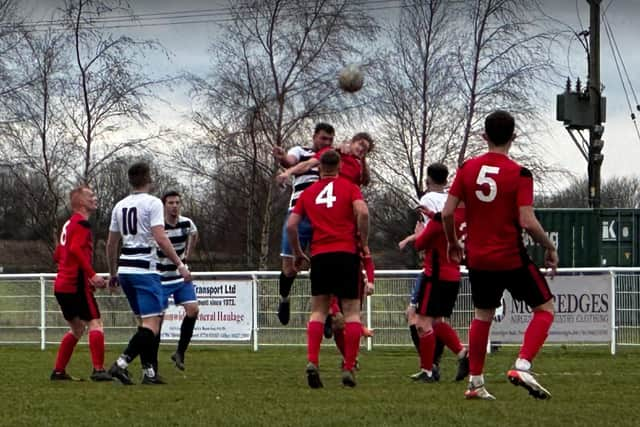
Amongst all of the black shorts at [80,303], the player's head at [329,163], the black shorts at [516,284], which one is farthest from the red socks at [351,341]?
the black shorts at [80,303]

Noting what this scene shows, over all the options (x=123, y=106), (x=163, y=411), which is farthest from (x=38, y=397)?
(x=123, y=106)

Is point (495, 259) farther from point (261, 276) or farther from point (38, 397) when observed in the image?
→ point (261, 276)

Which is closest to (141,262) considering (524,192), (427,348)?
(427,348)

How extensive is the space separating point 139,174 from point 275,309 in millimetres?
10123

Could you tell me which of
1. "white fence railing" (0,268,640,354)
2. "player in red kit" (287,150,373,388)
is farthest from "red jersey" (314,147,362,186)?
"white fence railing" (0,268,640,354)

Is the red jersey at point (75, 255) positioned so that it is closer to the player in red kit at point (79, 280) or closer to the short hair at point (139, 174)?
the player in red kit at point (79, 280)

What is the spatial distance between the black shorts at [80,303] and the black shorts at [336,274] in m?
2.89

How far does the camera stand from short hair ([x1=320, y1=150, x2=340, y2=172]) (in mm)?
10898

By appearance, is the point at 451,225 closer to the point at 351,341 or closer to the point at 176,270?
the point at 351,341

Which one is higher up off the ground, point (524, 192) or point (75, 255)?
point (524, 192)

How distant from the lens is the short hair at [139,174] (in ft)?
38.7

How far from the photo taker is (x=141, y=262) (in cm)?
1187

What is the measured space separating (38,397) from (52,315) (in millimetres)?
13419

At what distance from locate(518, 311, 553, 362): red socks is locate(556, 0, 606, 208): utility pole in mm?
19849
